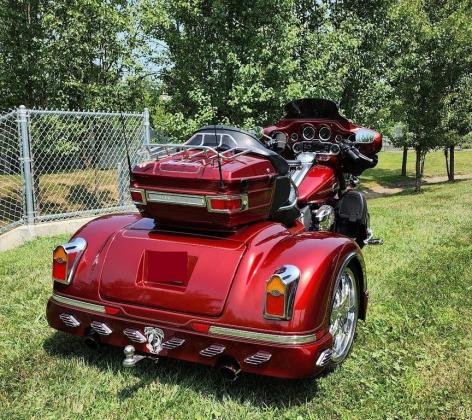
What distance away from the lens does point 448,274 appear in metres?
5.29

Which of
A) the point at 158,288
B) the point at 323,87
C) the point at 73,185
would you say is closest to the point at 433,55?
the point at 323,87

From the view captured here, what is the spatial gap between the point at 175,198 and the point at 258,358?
105 cm

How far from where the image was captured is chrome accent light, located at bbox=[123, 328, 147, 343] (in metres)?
3.14

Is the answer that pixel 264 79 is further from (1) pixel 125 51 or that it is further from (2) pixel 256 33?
(1) pixel 125 51

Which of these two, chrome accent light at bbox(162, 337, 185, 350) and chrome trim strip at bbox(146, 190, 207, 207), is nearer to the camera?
chrome accent light at bbox(162, 337, 185, 350)

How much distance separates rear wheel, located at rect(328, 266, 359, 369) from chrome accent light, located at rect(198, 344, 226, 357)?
696 mm

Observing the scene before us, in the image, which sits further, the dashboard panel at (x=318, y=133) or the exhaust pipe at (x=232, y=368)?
the dashboard panel at (x=318, y=133)

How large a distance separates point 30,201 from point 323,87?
303 inches

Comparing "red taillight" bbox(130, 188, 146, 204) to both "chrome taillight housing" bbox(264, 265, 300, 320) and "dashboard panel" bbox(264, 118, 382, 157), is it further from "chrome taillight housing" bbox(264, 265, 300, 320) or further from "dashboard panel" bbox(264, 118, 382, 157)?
"dashboard panel" bbox(264, 118, 382, 157)

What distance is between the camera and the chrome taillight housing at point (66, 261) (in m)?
3.42

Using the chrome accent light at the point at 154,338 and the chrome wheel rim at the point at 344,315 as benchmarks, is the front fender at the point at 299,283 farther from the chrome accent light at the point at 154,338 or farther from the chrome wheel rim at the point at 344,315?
the chrome accent light at the point at 154,338

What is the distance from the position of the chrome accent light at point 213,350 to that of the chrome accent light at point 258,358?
6.0 inches

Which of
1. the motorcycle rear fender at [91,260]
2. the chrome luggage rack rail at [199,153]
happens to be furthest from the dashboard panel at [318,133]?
the motorcycle rear fender at [91,260]

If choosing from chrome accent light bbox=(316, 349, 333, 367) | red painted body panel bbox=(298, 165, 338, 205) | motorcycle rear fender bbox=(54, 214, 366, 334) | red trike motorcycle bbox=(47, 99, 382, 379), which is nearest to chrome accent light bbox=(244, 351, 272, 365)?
red trike motorcycle bbox=(47, 99, 382, 379)
